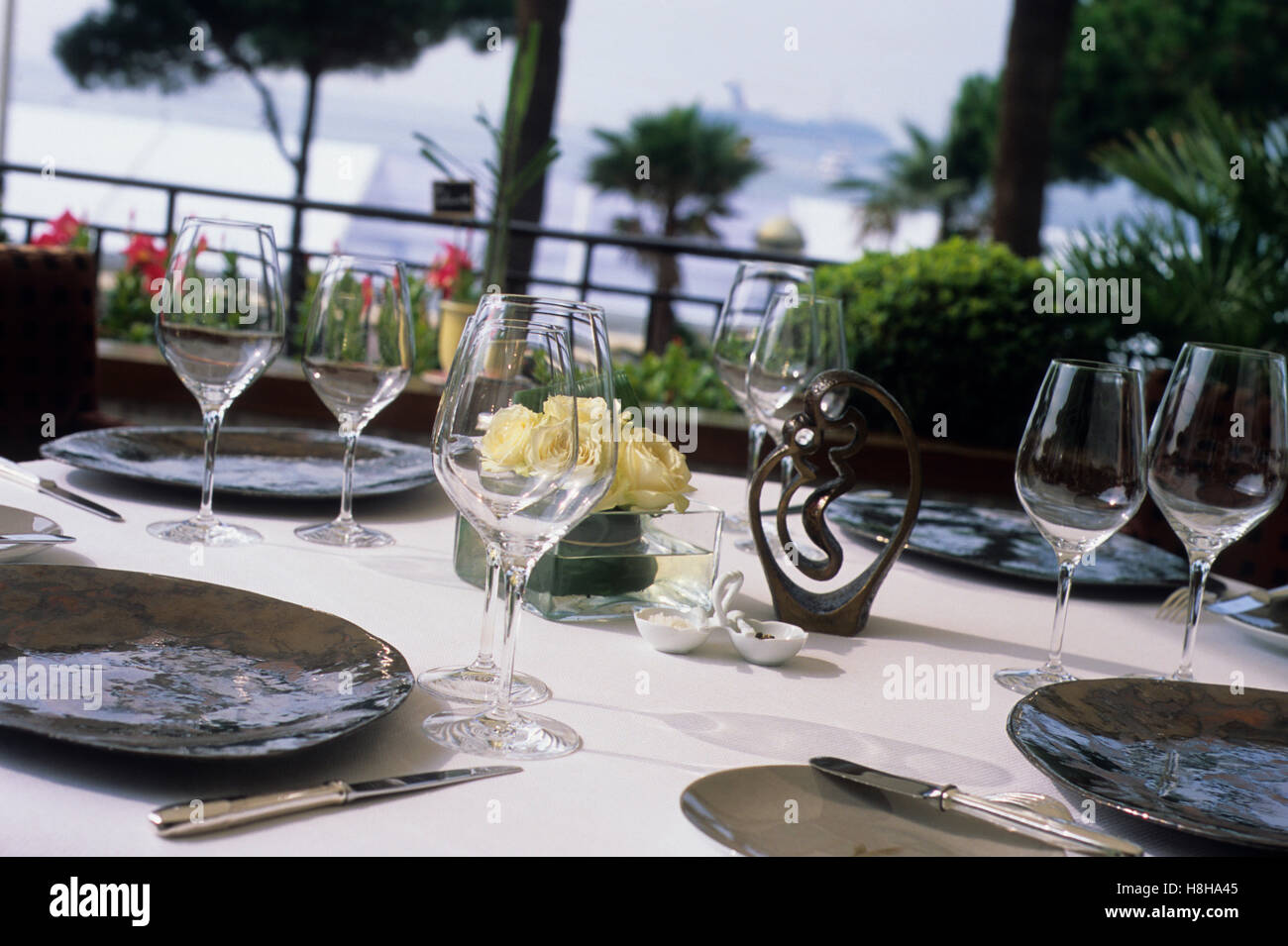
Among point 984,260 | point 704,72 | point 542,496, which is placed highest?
point 704,72

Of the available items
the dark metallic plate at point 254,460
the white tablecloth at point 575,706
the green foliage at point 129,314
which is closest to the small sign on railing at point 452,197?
the green foliage at point 129,314

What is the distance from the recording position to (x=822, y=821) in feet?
2.56

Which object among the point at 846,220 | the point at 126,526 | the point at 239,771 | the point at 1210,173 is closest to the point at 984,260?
the point at 1210,173

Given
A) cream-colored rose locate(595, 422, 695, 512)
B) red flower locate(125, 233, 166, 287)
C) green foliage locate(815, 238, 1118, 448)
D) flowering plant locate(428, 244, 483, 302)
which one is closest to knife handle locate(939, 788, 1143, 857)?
cream-colored rose locate(595, 422, 695, 512)

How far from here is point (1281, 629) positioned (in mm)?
1387

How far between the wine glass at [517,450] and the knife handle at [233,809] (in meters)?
0.14

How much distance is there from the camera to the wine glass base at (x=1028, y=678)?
1.15m

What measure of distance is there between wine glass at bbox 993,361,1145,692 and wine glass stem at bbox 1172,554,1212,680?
128 mm

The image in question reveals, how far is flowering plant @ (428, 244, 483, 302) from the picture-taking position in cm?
506

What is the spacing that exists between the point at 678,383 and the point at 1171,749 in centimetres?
A: 417

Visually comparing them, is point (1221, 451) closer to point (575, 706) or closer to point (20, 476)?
point (575, 706)

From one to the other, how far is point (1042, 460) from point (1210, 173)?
4114mm

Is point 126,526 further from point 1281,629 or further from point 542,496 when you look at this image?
point 1281,629
